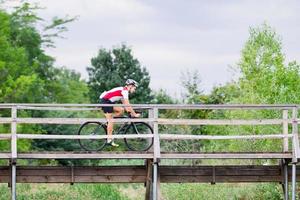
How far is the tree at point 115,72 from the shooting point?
2125 inches

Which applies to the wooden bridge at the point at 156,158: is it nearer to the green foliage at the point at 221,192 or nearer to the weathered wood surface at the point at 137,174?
the weathered wood surface at the point at 137,174

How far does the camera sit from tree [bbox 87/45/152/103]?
54.0 meters

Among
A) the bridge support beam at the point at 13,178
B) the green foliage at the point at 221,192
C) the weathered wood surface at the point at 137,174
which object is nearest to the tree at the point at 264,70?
the green foliage at the point at 221,192

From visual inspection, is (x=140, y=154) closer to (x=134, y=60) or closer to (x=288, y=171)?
(x=288, y=171)

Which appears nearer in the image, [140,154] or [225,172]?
[140,154]

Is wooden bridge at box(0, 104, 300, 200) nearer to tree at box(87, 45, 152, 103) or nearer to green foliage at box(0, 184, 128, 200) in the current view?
green foliage at box(0, 184, 128, 200)

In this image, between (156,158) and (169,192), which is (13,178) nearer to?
(156,158)

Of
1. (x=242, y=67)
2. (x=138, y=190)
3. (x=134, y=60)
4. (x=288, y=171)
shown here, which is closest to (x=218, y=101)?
(x=134, y=60)

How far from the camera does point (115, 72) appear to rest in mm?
54594

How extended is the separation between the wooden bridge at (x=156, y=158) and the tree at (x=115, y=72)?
30.7m

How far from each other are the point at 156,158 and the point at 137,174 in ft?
4.77

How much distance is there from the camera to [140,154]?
21.0 m

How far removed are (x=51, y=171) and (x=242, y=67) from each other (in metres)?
18.5

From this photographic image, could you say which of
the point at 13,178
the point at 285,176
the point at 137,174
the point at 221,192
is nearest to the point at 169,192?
the point at 221,192
